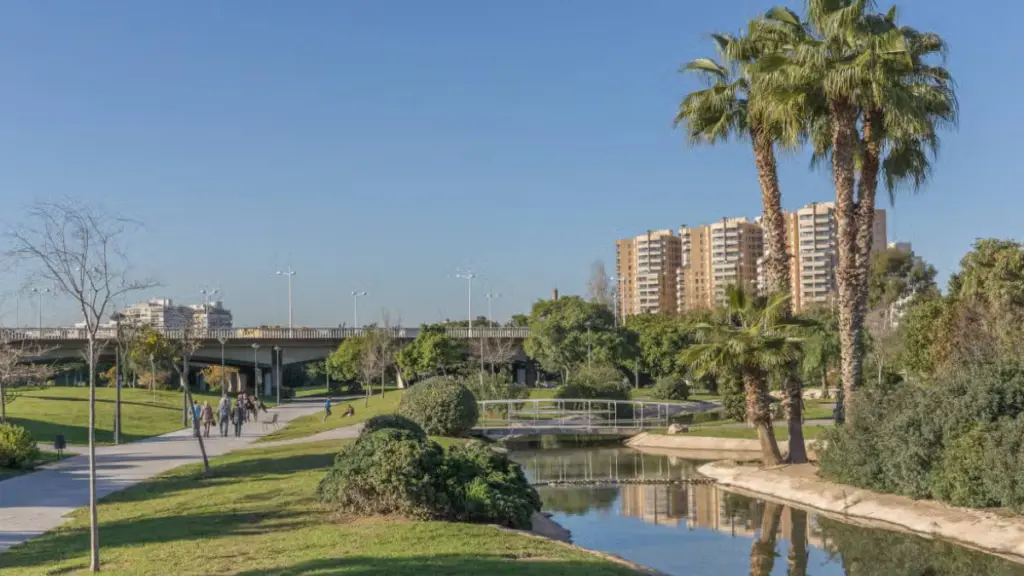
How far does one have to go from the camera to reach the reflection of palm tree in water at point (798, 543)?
16156 millimetres

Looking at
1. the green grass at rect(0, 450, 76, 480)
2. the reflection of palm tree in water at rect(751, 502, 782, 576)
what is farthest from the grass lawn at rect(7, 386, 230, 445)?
the reflection of palm tree in water at rect(751, 502, 782, 576)

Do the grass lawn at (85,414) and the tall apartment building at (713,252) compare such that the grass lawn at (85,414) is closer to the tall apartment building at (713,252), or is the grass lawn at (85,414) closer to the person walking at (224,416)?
the person walking at (224,416)

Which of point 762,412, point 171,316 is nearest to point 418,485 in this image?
point 762,412

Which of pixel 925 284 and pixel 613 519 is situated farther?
pixel 925 284

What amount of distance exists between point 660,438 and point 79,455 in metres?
20.2

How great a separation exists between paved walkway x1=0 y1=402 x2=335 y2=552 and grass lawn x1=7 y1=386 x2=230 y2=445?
108 inches

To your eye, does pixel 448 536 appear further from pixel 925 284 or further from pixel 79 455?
pixel 925 284

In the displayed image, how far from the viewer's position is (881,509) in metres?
19.8

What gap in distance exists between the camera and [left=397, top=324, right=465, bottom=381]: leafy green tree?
71.6m

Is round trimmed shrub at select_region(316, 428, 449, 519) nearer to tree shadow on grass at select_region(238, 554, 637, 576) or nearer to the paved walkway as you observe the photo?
tree shadow on grass at select_region(238, 554, 637, 576)

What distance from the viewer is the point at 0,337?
43125mm

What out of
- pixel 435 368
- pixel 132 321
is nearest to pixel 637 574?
pixel 132 321

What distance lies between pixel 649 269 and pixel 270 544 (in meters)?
172

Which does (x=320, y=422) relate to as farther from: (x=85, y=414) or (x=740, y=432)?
(x=740, y=432)
